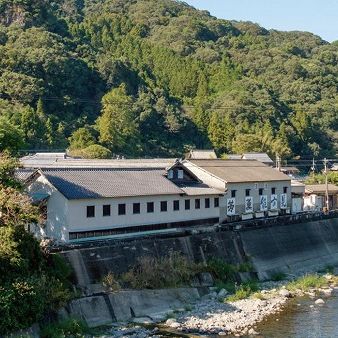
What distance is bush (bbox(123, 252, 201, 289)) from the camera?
90.3ft

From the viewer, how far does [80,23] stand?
413ft

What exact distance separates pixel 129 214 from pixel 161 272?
14.7 feet

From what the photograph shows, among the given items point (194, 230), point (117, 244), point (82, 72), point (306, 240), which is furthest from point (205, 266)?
point (82, 72)

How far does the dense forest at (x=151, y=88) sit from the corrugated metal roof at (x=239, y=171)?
730 inches

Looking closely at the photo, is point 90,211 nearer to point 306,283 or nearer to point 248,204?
point 306,283

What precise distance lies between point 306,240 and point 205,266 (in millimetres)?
11823

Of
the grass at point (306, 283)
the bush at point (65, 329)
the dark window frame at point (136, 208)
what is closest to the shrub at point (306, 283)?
the grass at point (306, 283)

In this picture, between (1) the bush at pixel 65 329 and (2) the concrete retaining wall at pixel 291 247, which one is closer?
(1) the bush at pixel 65 329

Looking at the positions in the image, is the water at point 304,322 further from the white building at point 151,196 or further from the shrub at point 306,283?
the white building at point 151,196

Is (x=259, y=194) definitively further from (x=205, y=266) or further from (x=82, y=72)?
(x=82, y=72)

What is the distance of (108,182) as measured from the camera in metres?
32.2

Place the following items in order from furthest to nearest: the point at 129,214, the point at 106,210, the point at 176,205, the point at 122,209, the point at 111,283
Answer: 1. the point at 176,205
2. the point at 129,214
3. the point at 122,209
4. the point at 106,210
5. the point at 111,283

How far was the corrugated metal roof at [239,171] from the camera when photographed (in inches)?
1596

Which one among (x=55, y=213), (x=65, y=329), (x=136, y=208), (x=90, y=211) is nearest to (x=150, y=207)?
(x=136, y=208)
